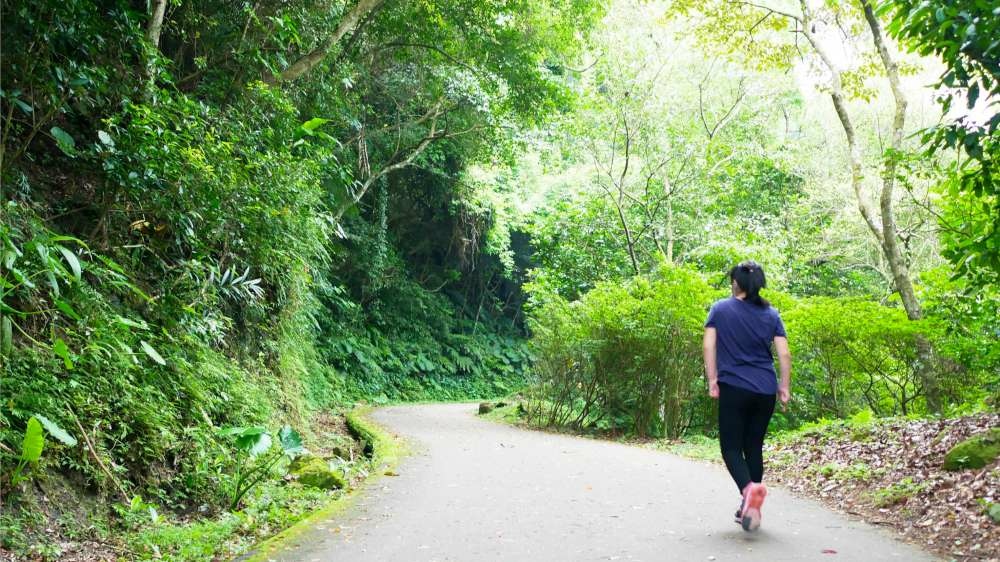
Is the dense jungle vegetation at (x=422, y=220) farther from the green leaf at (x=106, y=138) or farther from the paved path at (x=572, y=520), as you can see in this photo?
the paved path at (x=572, y=520)

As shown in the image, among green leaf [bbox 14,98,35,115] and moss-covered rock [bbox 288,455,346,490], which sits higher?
green leaf [bbox 14,98,35,115]

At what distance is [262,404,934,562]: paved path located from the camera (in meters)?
4.33

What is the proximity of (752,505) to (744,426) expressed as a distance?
0.54 metres

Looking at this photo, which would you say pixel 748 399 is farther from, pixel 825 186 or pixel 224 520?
pixel 825 186

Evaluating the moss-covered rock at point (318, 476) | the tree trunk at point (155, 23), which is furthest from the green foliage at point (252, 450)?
the tree trunk at point (155, 23)

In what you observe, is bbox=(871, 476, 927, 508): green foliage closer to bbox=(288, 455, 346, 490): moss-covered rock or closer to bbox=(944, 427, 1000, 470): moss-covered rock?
bbox=(944, 427, 1000, 470): moss-covered rock

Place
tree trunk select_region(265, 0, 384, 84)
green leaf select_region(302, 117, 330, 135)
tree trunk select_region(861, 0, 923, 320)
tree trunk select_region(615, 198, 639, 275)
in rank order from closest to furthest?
1. green leaf select_region(302, 117, 330, 135)
2. tree trunk select_region(265, 0, 384, 84)
3. tree trunk select_region(861, 0, 923, 320)
4. tree trunk select_region(615, 198, 639, 275)

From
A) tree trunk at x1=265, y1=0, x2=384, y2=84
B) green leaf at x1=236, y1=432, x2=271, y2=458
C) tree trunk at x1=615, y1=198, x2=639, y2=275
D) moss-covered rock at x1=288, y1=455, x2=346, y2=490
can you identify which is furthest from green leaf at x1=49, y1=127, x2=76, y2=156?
tree trunk at x1=615, y1=198, x2=639, y2=275

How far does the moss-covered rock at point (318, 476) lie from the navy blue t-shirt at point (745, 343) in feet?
12.8

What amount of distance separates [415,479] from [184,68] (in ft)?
20.4

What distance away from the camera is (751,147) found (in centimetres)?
1873

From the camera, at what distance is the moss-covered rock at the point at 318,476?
6705mm

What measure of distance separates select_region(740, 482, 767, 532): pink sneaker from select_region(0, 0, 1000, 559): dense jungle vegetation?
8.57ft

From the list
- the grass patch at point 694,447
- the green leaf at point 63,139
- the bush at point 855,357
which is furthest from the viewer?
the bush at point 855,357
